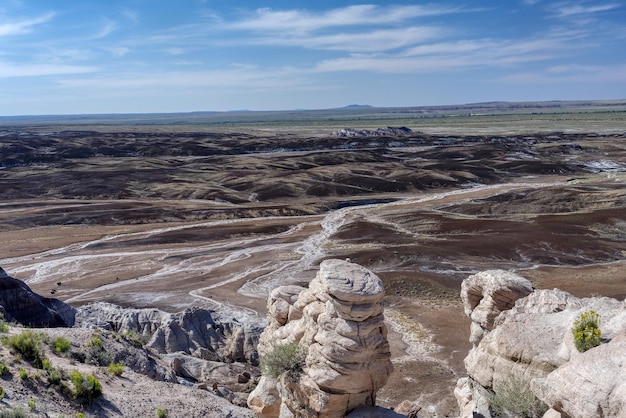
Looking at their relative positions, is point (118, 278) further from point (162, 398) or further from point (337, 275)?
point (337, 275)

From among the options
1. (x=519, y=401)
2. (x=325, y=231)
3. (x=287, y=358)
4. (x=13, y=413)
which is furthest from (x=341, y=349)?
(x=325, y=231)

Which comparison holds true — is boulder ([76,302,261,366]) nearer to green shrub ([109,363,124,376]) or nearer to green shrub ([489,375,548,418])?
green shrub ([109,363,124,376])

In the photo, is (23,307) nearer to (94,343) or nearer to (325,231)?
(94,343)

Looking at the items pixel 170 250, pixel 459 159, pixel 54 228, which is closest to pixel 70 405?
pixel 170 250

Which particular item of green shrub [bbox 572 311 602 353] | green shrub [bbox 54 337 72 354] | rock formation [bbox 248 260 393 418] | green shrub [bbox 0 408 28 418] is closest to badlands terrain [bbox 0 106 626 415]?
rock formation [bbox 248 260 393 418]

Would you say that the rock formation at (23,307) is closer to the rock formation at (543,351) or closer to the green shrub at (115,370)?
the green shrub at (115,370)

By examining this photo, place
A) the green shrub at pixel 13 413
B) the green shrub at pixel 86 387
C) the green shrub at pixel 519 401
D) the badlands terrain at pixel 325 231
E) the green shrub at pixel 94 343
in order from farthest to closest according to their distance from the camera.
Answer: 1. the badlands terrain at pixel 325 231
2. the green shrub at pixel 94 343
3. the green shrub at pixel 86 387
4. the green shrub at pixel 519 401
5. the green shrub at pixel 13 413

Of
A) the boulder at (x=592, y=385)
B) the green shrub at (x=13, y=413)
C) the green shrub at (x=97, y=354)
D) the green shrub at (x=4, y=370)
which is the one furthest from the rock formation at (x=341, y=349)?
the green shrub at (x=4, y=370)
